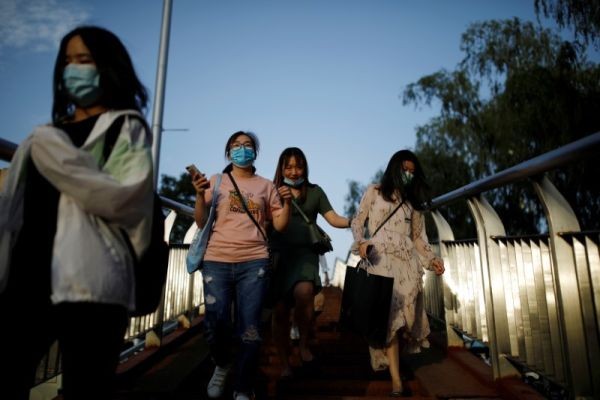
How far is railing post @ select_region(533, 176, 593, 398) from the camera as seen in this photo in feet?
6.52

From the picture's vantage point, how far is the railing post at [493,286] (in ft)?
9.23

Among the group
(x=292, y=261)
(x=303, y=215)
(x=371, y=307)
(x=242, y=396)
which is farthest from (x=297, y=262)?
(x=242, y=396)

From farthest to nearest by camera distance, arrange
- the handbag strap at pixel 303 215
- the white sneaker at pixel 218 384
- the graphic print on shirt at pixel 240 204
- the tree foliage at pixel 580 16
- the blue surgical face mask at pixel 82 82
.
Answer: the tree foliage at pixel 580 16 < the handbag strap at pixel 303 215 < the graphic print on shirt at pixel 240 204 < the white sneaker at pixel 218 384 < the blue surgical face mask at pixel 82 82

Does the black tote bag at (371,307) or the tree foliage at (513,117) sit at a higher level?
the tree foliage at (513,117)

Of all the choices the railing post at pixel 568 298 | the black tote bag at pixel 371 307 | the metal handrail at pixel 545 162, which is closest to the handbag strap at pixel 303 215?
the black tote bag at pixel 371 307

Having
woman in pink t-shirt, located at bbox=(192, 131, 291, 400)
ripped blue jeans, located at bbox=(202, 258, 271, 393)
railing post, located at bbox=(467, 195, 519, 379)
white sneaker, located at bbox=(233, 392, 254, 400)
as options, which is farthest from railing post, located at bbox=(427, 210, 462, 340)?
white sneaker, located at bbox=(233, 392, 254, 400)

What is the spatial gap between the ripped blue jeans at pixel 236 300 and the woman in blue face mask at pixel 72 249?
1.42m

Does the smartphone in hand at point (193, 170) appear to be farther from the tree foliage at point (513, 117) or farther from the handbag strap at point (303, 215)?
the tree foliage at point (513, 117)

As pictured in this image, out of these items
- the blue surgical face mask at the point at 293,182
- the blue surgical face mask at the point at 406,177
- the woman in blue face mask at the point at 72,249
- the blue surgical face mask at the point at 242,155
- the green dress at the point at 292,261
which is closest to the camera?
the woman in blue face mask at the point at 72,249

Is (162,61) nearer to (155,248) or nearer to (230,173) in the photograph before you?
(230,173)

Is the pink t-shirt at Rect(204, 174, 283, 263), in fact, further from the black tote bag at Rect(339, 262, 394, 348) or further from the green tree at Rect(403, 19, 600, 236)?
the green tree at Rect(403, 19, 600, 236)

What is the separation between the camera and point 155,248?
4.77ft

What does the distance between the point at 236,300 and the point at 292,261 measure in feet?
2.86

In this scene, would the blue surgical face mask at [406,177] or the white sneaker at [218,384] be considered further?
the blue surgical face mask at [406,177]
